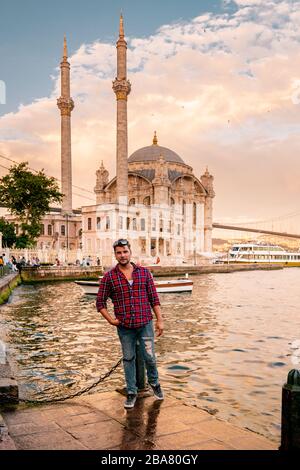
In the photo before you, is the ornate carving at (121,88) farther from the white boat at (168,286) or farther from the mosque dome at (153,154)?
the white boat at (168,286)

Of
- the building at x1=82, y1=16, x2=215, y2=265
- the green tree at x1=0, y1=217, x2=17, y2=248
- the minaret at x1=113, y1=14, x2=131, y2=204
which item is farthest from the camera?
the building at x1=82, y1=16, x2=215, y2=265

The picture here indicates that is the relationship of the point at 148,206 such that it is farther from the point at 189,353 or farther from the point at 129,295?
the point at 129,295

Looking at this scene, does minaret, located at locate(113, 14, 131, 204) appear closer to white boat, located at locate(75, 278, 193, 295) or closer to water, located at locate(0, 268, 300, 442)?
white boat, located at locate(75, 278, 193, 295)

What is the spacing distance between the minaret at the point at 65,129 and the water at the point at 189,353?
46037 millimetres

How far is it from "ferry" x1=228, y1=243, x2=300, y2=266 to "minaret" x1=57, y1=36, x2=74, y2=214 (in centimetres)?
3562

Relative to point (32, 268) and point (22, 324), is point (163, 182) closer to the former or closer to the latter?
point (32, 268)

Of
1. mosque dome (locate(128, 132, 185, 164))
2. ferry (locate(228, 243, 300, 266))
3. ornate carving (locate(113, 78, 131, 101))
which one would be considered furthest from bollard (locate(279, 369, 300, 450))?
ferry (locate(228, 243, 300, 266))

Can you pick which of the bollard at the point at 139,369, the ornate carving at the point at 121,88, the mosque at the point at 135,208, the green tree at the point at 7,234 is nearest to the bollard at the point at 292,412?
the bollard at the point at 139,369

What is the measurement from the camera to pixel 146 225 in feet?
223

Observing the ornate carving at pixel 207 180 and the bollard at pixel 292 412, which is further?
the ornate carving at pixel 207 180

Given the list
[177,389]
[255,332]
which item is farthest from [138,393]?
[255,332]

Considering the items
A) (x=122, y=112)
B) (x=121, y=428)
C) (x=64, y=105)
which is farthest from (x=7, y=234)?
(x=121, y=428)

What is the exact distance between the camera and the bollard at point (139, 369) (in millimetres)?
5872

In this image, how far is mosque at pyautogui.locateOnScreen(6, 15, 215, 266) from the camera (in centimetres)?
5875
